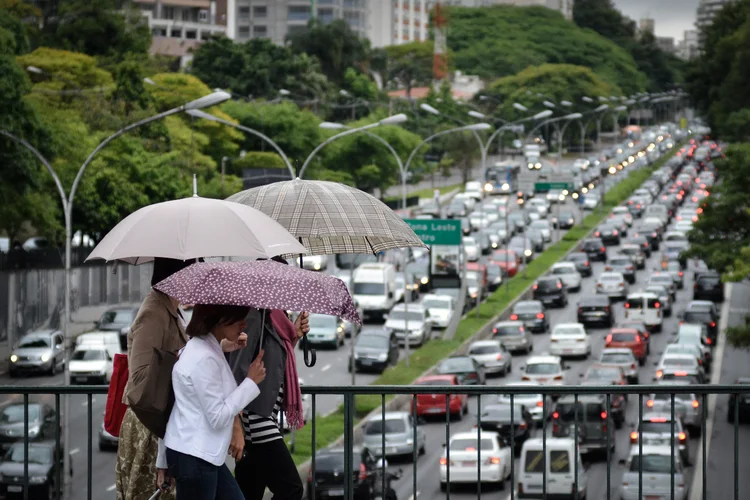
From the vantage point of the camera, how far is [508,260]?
68062mm

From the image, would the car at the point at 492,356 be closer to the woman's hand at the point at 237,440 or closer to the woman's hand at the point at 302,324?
the woman's hand at the point at 302,324

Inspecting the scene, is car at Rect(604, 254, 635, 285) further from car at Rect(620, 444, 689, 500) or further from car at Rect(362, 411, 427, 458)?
car at Rect(620, 444, 689, 500)

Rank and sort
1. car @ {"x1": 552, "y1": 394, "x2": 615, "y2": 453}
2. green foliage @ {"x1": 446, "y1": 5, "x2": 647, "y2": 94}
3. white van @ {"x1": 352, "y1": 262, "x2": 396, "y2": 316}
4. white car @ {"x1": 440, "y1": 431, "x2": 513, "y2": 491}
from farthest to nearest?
green foliage @ {"x1": 446, "y1": 5, "x2": 647, "y2": 94} → white van @ {"x1": 352, "y1": 262, "x2": 396, "y2": 316} → car @ {"x1": 552, "y1": 394, "x2": 615, "y2": 453} → white car @ {"x1": 440, "y1": 431, "x2": 513, "y2": 491}

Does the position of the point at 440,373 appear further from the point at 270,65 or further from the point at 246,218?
the point at 270,65

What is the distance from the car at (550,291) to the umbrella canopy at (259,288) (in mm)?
53308

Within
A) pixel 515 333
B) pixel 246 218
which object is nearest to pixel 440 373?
pixel 515 333

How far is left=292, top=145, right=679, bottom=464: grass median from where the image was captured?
33.4m

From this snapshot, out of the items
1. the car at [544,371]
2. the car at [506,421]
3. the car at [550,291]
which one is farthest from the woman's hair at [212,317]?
the car at [550,291]

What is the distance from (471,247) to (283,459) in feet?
204

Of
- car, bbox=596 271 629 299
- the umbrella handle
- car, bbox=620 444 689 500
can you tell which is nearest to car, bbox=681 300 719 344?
car, bbox=596 271 629 299

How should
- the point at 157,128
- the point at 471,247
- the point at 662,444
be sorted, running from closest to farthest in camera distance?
the point at 662,444 → the point at 157,128 → the point at 471,247

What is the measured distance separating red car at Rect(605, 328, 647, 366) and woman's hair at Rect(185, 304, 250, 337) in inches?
1616

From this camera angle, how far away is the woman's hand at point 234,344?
6.68 metres

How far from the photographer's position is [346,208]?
877 cm
